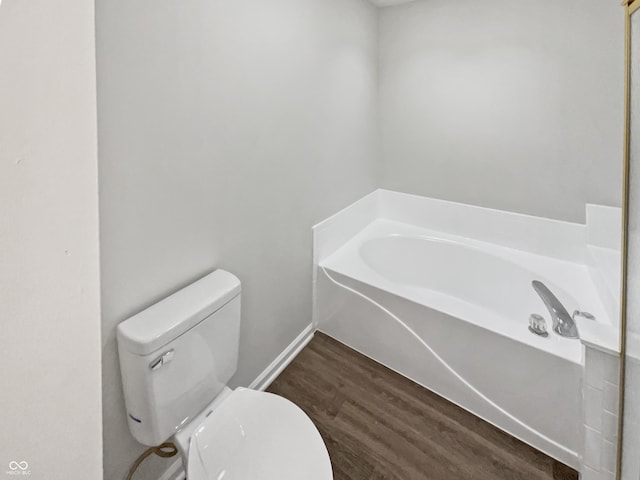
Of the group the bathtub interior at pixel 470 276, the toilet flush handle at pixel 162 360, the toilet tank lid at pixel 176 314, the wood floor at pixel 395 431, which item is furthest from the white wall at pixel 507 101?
the toilet flush handle at pixel 162 360

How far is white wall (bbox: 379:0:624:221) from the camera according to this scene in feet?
5.81

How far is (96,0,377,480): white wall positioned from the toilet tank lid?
52 mm

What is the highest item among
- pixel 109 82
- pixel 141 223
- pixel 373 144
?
pixel 373 144

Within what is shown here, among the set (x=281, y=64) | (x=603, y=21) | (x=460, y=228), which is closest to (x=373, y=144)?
(x=460, y=228)

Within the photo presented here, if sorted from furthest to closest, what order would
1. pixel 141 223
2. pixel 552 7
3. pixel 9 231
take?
pixel 552 7 → pixel 141 223 → pixel 9 231

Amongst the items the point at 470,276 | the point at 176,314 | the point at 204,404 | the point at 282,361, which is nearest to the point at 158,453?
the point at 204,404

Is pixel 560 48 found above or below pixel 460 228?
above

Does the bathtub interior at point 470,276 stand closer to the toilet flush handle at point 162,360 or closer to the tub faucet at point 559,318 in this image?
Result: the tub faucet at point 559,318

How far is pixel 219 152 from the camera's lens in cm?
127

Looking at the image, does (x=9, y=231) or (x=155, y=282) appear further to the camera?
(x=155, y=282)

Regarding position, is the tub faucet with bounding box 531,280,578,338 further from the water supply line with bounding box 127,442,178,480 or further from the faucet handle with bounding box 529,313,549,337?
the water supply line with bounding box 127,442,178,480

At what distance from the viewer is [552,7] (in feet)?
5.95

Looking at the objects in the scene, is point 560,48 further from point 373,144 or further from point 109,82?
point 109,82

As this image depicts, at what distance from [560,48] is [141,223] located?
96.5 inches
